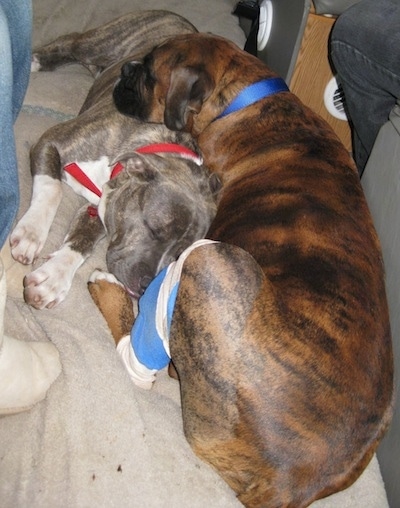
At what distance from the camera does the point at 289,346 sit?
6.61 ft

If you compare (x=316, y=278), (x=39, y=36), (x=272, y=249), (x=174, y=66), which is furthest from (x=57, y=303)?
(x=39, y=36)

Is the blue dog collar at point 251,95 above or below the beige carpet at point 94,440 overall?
above

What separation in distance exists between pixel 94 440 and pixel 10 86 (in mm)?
1316

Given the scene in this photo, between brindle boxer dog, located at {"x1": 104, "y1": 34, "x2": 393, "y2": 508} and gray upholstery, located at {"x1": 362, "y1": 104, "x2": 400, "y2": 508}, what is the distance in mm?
180

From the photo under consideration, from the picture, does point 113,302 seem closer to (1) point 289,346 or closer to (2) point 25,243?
(2) point 25,243

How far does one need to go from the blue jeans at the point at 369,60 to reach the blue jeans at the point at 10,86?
173 centimetres

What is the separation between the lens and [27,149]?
10.3 feet

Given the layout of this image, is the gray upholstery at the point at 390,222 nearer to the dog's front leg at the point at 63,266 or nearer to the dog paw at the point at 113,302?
the dog paw at the point at 113,302

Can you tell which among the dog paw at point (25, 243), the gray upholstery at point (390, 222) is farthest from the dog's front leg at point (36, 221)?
the gray upholstery at point (390, 222)

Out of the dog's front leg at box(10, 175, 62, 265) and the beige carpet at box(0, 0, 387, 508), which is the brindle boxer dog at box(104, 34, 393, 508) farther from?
the dog's front leg at box(10, 175, 62, 265)

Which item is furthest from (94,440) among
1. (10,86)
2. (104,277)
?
(10,86)

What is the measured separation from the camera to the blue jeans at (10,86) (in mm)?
1807

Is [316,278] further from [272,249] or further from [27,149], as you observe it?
[27,149]

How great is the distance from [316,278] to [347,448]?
2.02ft
